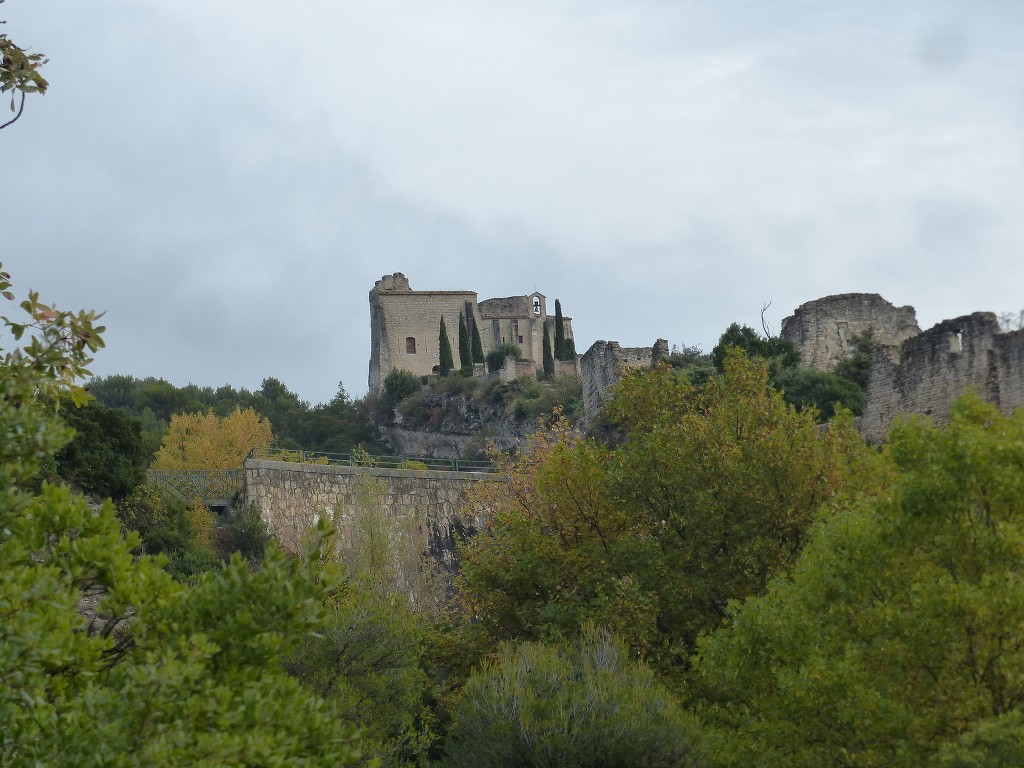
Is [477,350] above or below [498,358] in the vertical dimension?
above

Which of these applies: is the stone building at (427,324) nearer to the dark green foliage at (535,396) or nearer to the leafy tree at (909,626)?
the dark green foliage at (535,396)

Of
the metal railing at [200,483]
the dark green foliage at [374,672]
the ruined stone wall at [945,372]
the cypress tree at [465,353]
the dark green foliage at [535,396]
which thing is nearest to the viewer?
the dark green foliage at [374,672]

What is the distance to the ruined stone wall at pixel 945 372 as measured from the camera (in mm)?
29703

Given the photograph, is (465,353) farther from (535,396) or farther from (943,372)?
(943,372)

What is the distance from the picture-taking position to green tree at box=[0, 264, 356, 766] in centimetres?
848

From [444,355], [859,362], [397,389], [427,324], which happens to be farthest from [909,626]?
[427,324]

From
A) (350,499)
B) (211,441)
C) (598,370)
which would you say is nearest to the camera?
(350,499)

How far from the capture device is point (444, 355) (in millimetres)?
79688

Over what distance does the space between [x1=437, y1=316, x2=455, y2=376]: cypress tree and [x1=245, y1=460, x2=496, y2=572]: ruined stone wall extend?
32034 millimetres

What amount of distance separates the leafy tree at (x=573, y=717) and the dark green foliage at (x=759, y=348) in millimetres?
20263

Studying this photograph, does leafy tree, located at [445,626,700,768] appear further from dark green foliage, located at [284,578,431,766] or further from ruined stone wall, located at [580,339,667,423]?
ruined stone wall, located at [580,339,667,423]

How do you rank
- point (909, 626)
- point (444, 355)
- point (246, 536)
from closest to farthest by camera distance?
point (909, 626) → point (246, 536) → point (444, 355)

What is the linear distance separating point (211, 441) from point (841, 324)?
23.5 metres

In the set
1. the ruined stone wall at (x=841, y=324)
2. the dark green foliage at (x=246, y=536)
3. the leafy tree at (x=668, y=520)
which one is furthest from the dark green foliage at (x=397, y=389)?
the leafy tree at (x=668, y=520)
